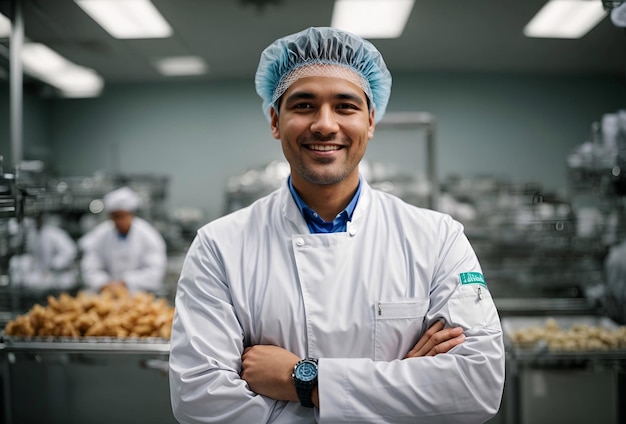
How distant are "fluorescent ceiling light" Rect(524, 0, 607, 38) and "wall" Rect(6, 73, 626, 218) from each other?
1394 mm

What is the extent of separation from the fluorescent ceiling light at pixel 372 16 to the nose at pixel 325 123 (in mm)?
1896

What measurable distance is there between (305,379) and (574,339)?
1.37 m

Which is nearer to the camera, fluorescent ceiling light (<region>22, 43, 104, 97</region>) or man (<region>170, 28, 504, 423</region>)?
man (<region>170, 28, 504, 423</region>)

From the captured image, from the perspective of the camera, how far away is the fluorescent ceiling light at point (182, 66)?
13.4 ft

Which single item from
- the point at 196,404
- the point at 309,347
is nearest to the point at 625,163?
the point at 309,347

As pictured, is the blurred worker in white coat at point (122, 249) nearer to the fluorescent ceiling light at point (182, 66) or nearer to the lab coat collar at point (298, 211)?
the fluorescent ceiling light at point (182, 66)

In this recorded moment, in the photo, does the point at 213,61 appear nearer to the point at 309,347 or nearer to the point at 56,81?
the point at 56,81

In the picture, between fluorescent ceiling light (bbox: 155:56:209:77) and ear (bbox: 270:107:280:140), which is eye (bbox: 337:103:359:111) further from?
fluorescent ceiling light (bbox: 155:56:209:77)

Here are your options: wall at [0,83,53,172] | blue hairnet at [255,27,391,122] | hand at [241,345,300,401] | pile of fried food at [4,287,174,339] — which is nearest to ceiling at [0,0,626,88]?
wall at [0,83,53,172]

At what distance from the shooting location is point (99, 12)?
294 centimetres

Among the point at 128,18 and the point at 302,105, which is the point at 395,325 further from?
the point at 128,18

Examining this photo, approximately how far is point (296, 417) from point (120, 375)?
1345 millimetres

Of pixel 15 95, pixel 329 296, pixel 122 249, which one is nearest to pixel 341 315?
pixel 329 296

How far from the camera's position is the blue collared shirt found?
1181 millimetres
